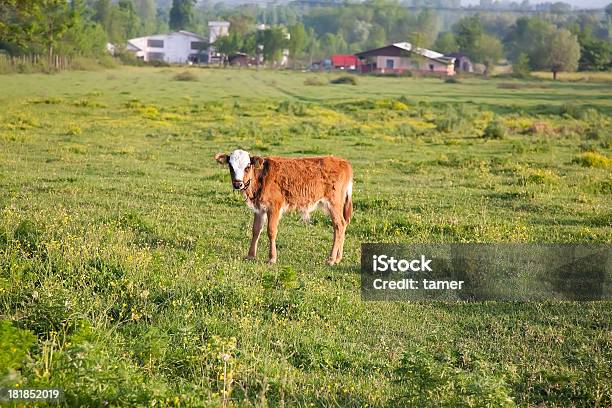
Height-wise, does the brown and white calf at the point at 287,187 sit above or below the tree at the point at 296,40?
below

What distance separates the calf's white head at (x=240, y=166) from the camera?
10414mm

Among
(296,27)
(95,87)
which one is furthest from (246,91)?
(296,27)

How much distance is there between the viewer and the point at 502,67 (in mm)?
A: 112000

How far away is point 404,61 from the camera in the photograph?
10375cm

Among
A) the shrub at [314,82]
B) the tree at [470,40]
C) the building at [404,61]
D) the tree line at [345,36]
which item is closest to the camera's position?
the tree line at [345,36]

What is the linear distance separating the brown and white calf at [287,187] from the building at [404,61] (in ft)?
291

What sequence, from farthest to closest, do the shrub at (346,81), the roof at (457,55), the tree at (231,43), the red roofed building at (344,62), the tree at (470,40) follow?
the red roofed building at (344,62) → the tree at (231,43) → the tree at (470,40) → the roof at (457,55) → the shrub at (346,81)

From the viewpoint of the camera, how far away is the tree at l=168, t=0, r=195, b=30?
161 meters

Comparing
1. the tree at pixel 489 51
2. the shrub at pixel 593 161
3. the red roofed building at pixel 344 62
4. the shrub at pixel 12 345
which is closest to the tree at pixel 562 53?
the tree at pixel 489 51

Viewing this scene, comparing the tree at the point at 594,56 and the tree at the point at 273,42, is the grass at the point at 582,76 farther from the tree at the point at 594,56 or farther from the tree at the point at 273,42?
the tree at the point at 273,42

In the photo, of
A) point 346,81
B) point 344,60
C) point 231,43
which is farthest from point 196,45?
point 346,81

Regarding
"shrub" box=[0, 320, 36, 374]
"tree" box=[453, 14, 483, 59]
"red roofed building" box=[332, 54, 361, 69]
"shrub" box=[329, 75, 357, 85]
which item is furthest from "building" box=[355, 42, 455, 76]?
"shrub" box=[0, 320, 36, 374]

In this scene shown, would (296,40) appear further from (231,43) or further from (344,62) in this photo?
(231,43)

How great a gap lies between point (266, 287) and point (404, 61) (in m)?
97.8
